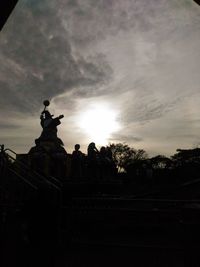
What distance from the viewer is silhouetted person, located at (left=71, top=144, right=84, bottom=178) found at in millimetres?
15320

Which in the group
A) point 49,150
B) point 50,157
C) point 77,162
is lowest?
point 77,162

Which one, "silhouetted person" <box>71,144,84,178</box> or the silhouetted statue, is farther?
"silhouetted person" <box>71,144,84,178</box>

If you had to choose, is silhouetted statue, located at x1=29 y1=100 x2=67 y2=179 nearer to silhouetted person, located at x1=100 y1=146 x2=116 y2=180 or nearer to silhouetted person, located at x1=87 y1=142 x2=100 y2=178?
silhouetted person, located at x1=87 y1=142 x2=100 y2=178

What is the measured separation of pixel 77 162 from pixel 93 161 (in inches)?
27.9

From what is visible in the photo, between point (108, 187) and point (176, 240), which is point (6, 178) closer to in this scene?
point (176, 240)

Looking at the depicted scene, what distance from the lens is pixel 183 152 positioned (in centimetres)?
4478

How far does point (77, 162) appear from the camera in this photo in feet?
50.3

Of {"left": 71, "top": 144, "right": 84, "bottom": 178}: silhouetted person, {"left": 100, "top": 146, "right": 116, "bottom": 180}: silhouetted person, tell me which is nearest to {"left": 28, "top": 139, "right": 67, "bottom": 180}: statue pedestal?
{"left": 71, "top": 144, "right": 84, "bottom": 178}: silhouetted person

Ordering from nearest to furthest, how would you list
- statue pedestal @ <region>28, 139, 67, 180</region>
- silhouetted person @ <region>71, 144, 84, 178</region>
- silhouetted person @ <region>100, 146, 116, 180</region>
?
statue pedestal @ <region>28, 139, 67, 180</region>, silhouetted person @ <region>71, 144, 84, 178</region>, silhouetted person @ <region>100, 146, 116, 180</region>

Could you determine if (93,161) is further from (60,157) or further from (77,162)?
(60,157)

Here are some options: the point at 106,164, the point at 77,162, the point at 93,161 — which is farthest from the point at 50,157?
the point at 106,164

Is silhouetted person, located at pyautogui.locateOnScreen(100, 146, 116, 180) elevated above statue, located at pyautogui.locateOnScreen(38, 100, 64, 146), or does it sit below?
below

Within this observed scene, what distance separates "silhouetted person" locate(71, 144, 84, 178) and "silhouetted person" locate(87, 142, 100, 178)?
36 cm

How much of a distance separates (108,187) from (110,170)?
167 centimetres
